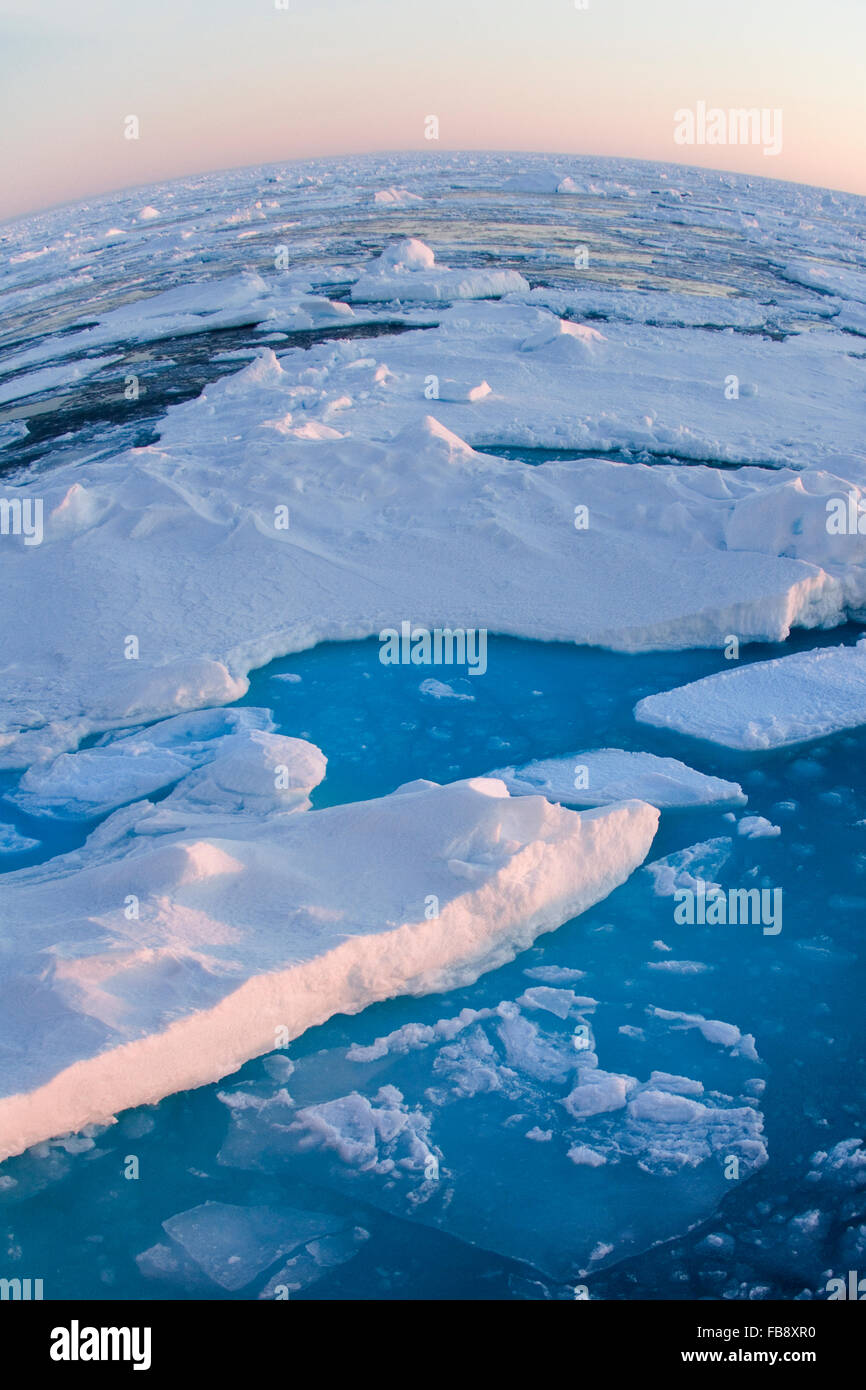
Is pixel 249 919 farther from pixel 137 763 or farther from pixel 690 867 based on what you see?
pixel 690 867

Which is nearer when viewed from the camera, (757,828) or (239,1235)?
(239,1235)

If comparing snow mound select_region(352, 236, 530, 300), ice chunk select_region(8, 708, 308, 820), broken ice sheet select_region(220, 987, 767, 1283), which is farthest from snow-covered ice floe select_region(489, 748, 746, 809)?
snow mound select_region(352, 236, 530, 300)

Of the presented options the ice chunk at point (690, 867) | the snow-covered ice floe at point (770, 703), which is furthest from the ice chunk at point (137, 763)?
the snow-covered ice floe at point (770, 703)

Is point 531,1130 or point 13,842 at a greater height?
point 13,842

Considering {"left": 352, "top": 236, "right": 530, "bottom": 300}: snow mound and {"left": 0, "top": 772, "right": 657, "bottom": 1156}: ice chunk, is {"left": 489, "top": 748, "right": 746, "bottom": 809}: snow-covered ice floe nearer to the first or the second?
{"left": 0, "top": 772, "right": 657, "bottom": 1156}: ice chunk

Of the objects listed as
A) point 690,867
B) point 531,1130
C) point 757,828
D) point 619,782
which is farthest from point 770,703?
point 531,1130

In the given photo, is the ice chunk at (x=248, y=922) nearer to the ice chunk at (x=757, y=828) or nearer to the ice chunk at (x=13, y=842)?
the ice chunk at (x=13, y=842)
